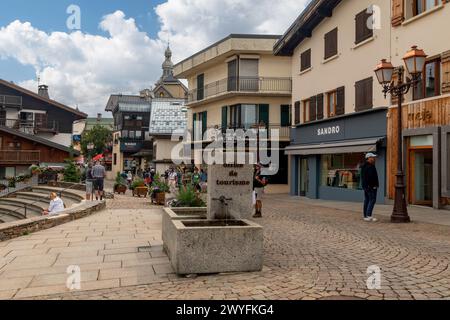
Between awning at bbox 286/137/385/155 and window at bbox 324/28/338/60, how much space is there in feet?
15.3

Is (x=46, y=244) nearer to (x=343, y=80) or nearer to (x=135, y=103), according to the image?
(x=343, y=80)

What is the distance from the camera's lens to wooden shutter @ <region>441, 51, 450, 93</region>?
13.7 meters

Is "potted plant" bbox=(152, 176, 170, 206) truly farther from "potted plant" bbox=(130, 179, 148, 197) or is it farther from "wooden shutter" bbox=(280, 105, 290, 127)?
"wooden shutter" bbox=(280, 105, 290, 127)

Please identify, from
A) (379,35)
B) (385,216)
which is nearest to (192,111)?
(379,35)

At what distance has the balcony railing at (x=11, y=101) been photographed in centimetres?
4049

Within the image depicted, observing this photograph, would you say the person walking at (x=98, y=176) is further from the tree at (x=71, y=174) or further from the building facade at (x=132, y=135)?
the building facade at (x=132, y=135)

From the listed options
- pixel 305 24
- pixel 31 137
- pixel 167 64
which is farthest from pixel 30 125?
pixel 167 64

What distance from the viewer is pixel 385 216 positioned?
12469mm

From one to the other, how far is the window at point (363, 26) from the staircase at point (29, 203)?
14192 mm

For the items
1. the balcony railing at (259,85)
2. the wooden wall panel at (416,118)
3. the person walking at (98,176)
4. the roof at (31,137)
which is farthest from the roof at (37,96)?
the wooden wall panel at (416,118)

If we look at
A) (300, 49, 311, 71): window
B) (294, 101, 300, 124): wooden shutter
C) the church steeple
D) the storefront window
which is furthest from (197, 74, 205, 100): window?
the church steeple

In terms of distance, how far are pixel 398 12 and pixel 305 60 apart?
25.7 feet

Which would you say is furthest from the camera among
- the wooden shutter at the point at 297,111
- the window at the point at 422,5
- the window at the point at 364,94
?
the wooden shutter at the point at 297,111
